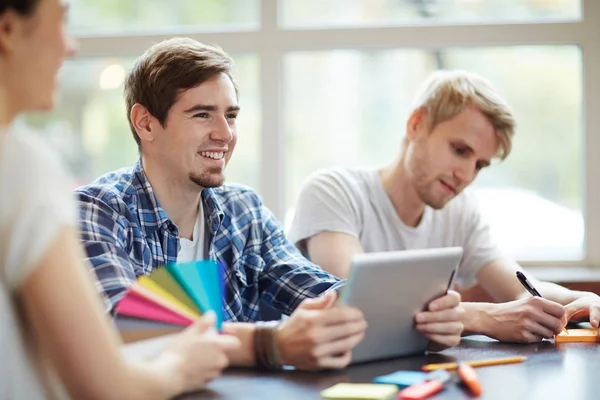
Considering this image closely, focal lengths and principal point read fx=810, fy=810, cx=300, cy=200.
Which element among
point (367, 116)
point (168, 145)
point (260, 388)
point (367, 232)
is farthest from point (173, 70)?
point (367, 116)

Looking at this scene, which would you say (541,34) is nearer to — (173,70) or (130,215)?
(173,70)

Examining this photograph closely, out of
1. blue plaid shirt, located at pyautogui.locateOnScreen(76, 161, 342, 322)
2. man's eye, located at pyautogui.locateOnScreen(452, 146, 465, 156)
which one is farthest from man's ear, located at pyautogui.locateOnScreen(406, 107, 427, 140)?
blue plaid shirt, located at pyautogui.locateOnScreen(76, 161, 342, 322)

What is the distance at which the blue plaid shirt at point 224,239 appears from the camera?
187 cm

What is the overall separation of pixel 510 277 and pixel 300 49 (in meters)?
1.34

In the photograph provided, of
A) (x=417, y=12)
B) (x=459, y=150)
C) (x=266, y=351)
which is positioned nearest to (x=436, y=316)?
(x=266, y=351)

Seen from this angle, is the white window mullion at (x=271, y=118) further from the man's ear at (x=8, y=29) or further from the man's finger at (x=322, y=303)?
the man's ear at (x=8, y=29)

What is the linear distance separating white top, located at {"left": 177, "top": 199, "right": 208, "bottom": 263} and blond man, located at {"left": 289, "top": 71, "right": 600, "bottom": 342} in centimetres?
43

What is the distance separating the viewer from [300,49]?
11.1 ft

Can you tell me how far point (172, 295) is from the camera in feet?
4.61

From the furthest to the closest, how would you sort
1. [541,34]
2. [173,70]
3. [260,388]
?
[541,34], [173,70], [260,388]

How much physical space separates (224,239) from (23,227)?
3.84ft

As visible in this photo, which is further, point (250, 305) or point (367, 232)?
point (367, 232)

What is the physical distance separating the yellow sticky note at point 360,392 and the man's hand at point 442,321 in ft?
0.94

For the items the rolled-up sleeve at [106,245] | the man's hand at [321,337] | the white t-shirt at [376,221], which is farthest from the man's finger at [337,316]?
the white t-shirt at [376,221]
